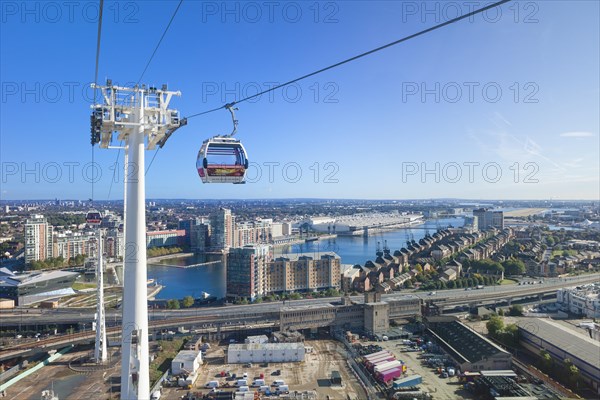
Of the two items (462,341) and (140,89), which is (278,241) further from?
(140,89)

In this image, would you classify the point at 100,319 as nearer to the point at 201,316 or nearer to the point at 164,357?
the point at 164,357

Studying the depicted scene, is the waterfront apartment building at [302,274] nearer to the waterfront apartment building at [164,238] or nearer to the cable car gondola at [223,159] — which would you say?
the cable car gondola at [223,159]

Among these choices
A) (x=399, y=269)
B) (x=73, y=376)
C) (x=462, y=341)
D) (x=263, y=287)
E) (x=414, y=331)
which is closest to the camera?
(x=73, y=376)

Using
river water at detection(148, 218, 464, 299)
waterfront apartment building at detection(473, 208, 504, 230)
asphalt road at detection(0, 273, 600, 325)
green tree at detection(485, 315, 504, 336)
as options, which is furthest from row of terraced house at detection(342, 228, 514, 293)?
waterfront apartment building at detection(473, 208, 504, 230)

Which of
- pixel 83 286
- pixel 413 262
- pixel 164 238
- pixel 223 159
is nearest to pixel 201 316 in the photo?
pixel 83 286

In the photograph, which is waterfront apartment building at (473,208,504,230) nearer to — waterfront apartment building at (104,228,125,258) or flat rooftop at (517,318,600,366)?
waterfront apartment building at (104,228,125,258)

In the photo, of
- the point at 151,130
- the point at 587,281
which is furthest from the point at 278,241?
the point at 151,130

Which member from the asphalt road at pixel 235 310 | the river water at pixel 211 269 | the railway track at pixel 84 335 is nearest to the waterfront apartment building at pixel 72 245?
the river water at pixel 211 269
